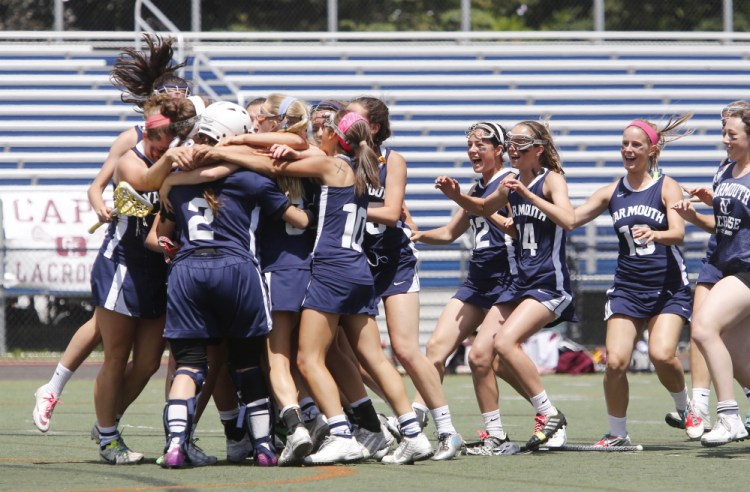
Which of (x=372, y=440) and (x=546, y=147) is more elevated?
(x=546, y=147)

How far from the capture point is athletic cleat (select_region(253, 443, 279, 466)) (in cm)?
651

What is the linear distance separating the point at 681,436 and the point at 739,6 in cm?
2025

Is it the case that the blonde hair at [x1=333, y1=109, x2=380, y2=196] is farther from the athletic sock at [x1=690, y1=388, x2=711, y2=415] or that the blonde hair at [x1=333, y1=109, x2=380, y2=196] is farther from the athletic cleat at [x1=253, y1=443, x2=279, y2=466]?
the athletic sock at [x1=690, y1=388, x2=711, y2=415]

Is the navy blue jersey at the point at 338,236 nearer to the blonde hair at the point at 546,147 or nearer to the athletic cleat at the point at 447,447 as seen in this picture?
the athletic cleat at the point at 447,447

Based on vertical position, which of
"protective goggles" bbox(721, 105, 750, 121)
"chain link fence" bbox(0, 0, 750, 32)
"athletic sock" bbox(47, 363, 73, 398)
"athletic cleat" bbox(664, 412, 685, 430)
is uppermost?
"chain link fence" bbox(0, 0, 750, 32)

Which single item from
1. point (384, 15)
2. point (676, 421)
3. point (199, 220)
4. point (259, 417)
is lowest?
point (676, 421)

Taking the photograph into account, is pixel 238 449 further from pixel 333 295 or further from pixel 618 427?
pixel 618 427

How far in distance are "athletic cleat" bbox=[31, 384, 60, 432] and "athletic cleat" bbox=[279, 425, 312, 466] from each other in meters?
1.80

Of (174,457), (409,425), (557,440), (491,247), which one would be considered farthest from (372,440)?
(491,247)

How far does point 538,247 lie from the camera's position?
783 centimetres

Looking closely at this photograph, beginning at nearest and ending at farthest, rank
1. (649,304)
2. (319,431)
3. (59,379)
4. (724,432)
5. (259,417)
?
(259,417) < (319,431) < (724,432) < (59,379) < (649,304)

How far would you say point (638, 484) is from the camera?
18.8 feet

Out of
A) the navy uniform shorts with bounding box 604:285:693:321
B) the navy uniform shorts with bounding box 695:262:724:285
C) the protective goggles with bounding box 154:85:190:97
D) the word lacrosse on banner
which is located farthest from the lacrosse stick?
the word lacrosse on banner

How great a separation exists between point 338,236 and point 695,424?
9.06 ft
